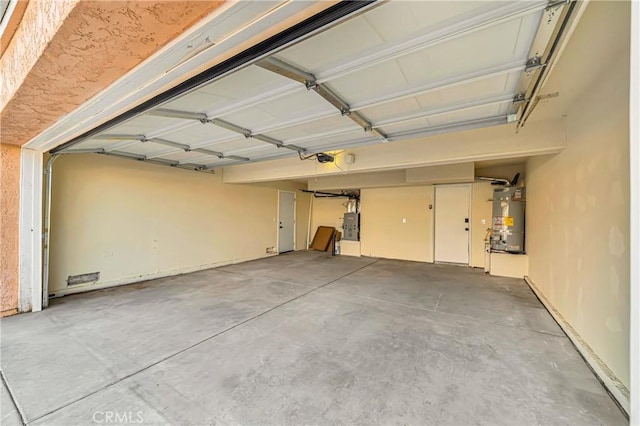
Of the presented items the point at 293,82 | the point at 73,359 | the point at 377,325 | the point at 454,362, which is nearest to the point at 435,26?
the point at 293,82

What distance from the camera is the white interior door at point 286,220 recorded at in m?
7.76

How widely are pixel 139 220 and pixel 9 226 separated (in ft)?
5.33

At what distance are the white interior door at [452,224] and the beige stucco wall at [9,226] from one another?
7.59 metres

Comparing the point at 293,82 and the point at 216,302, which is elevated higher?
the point at 293,82

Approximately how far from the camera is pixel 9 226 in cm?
295

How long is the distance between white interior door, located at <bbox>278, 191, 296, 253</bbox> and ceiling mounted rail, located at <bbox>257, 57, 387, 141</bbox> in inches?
217

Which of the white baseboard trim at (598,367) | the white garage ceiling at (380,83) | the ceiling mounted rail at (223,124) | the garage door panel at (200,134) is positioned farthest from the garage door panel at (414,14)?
the white baseboard trim at (598,367)

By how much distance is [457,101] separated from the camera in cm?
218

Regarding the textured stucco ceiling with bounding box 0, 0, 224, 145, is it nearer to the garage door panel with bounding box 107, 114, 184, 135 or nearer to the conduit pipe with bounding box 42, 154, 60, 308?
the garage door panel with bounding box 107, 114, 184, 135

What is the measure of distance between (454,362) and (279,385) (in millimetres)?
1481

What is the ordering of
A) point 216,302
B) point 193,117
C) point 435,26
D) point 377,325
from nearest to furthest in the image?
1. point 435,26
2. point 193,117
3. point 377,325
4. point 216,302

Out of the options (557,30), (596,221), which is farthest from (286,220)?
(557,30)

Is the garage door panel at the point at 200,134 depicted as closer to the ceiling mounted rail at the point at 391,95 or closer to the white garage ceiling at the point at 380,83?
the white garage ceiling at the point at 380,83

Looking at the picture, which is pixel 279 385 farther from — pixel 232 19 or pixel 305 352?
pixel 232 19
